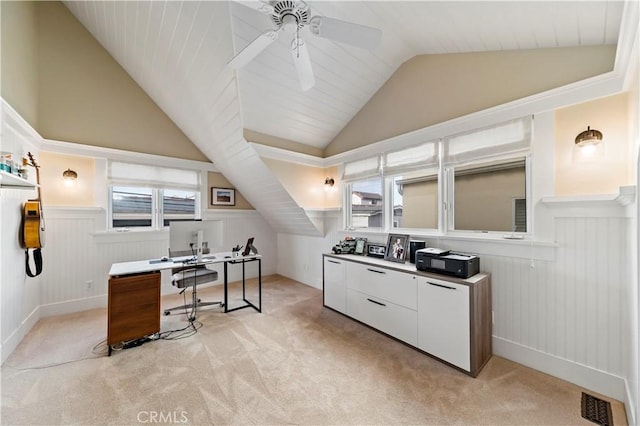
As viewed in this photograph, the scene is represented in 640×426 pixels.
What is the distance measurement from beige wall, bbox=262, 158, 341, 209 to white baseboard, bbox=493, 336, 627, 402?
2.74m

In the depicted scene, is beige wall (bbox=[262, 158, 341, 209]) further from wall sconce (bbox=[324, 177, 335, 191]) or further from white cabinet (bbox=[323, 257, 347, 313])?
white cabinet (bbox=[323, 257, 347, 313])

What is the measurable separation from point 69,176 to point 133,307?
2209 mm

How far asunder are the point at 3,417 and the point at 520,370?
3.81m

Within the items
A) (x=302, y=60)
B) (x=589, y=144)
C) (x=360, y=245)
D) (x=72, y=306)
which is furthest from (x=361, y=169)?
(x=72, y=306)

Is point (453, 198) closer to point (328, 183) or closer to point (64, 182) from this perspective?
point (328, 183)

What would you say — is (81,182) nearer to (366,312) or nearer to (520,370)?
(366,312)

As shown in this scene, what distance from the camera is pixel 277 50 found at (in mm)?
2555

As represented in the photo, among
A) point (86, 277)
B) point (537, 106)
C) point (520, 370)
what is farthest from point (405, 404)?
point (86, 277)

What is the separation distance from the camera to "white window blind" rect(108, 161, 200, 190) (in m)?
3.69

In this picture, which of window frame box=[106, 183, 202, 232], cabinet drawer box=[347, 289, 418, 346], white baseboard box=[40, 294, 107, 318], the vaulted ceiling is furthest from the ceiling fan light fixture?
white baseboard box=[40, 294, 107, 318]

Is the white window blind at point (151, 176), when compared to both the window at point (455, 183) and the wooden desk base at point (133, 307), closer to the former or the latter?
the wooden desk base at point (133, 307)

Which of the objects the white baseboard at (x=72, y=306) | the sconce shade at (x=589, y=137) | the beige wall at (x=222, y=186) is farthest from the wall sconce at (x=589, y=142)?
the white baseboard at (x=72, y=306)

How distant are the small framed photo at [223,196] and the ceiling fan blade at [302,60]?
3074mm

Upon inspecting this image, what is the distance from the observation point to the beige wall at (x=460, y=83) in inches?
78.1
